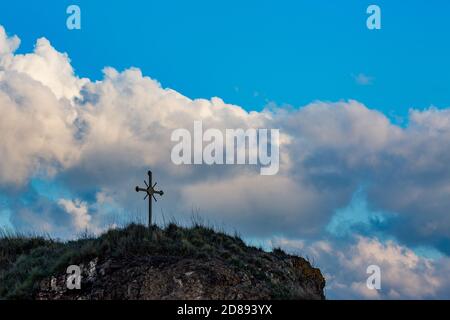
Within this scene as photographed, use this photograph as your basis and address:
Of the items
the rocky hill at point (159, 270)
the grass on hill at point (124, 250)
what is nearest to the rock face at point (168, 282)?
the rocky hill at point (159, 270)

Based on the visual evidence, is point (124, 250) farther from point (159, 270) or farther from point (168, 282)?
point (168, 282)

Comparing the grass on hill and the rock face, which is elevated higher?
the grass on hill

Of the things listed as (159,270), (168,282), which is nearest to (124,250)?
(159,270)

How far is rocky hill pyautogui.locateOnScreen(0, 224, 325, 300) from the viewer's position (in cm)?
1667

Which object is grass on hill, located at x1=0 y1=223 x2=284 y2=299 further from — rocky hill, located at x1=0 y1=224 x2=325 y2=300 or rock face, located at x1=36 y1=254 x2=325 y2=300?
rock face, located at x1=36 y1=254 x2=325 y2=300

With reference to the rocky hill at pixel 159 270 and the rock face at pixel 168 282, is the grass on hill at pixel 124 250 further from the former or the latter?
the rock face at pixel 168 282

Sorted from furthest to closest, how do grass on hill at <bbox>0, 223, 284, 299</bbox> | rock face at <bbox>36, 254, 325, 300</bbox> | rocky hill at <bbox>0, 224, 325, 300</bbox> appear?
grass on hill at <bbox>0, 223, 284, 299</bbox>
rocky hill at <bbox>0, 224, 325, 300</bbox>
rock face at <bbox>36, 254, 325, 300</bbox>

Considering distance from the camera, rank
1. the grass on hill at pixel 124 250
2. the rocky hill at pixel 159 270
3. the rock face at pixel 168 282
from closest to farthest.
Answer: the rock face at pixel 168 282, the rocky hill at pixel 159 270, the grass on hill at pixel 124 250

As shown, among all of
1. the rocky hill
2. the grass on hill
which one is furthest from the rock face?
the grass on hill

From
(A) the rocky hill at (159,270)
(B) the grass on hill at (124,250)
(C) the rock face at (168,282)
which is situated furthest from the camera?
(B) the grass on hill at (124,250)

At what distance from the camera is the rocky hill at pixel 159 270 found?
54.7 ft

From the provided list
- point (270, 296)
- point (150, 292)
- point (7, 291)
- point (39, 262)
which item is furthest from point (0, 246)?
point (270, 296)
